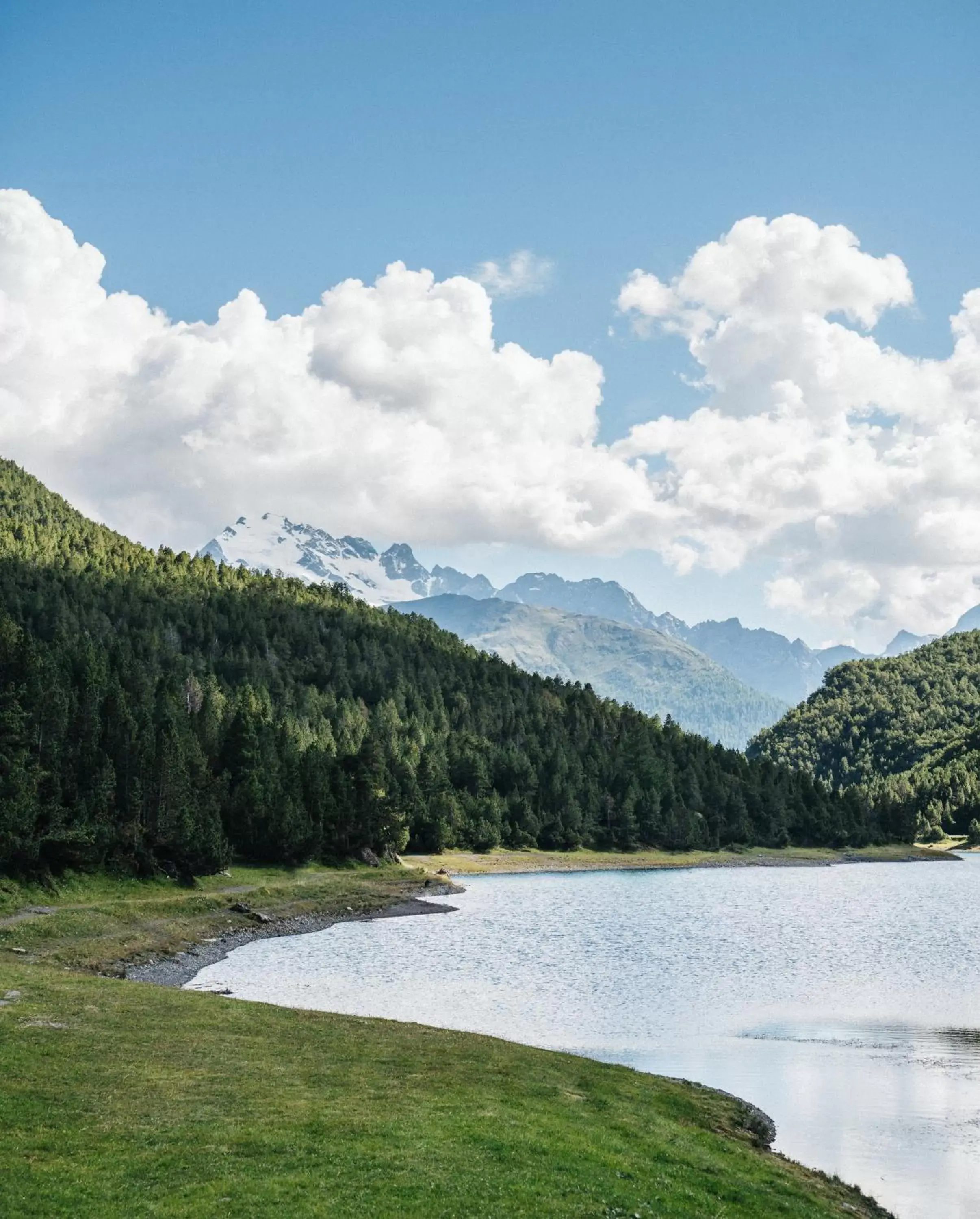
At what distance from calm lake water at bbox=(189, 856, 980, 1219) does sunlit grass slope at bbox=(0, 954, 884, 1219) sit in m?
3.96

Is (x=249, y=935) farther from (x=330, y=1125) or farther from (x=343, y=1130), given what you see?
(x=343, y=1130)

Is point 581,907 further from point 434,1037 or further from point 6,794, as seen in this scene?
point 434,1037

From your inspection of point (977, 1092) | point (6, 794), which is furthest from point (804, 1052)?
point (6, 794)

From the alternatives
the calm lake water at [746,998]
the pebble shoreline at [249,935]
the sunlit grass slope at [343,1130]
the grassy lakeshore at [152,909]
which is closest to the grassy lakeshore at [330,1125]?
the sunlit grass slope at [343,1130]

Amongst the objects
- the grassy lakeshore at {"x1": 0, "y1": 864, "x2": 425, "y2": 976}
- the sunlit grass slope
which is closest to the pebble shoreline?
the grassy lakeshore at {"x1": 0, "y1": 864, "x2": 425, "y2": 976}

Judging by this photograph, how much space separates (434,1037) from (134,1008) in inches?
509

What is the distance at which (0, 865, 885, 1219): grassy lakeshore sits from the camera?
24.6 m

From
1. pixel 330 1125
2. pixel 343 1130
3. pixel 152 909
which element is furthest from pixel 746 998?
pixel 152 909

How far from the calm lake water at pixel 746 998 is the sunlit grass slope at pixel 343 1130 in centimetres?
396

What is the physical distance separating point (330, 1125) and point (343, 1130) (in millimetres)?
622

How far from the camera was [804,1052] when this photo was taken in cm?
5062

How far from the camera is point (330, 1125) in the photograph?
29.8 meters

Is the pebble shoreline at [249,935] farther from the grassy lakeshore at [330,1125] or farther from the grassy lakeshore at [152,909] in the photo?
the grassy lakeshore at [330,1125]

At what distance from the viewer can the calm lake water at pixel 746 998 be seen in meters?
37.9
